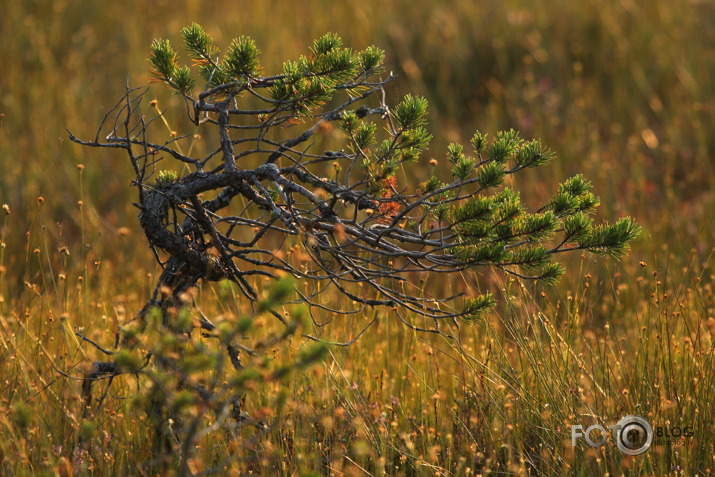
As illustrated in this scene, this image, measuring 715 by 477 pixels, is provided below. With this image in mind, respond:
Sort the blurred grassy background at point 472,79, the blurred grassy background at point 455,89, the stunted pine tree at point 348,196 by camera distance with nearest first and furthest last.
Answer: the stunted pine tree at point 348,196
the blurred grassy background at point 455,89
the blurred grassy background at point 472,79

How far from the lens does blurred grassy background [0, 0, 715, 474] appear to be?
17.2 feet

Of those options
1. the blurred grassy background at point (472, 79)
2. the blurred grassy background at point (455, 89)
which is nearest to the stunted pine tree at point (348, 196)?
the blurred grassy background at point (455, 89)

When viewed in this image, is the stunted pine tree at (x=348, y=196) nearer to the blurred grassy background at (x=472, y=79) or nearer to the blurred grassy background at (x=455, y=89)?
the blurred grassy background at (x=455, y=89)

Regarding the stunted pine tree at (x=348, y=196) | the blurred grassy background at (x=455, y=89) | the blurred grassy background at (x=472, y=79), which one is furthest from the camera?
the blurred grassy background at (x=472, y=79)

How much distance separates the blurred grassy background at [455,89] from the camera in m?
5.24

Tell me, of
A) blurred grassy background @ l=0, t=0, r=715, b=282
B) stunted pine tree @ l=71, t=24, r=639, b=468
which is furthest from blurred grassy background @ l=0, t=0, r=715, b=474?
stunted pine tree @ l=71, t=24, r=639, b=468

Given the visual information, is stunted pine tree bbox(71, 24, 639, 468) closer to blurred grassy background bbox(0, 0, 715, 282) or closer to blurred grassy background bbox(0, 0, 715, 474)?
blurred grassy background bbox(0, 0, 715, 474)

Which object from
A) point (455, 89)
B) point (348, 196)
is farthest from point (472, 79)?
point (348, 196)

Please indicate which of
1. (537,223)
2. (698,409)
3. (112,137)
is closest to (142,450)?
(112,137)

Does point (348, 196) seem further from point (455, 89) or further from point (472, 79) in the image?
point (472, 79)

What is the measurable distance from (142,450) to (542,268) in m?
1.50

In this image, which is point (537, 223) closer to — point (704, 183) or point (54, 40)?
point (704, 183)

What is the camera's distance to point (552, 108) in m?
6.72

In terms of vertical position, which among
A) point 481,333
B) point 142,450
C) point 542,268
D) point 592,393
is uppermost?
point 481,333
